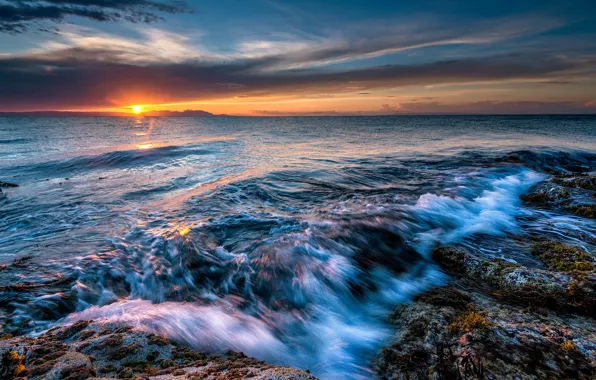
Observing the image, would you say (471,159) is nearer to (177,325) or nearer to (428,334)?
(428,334)

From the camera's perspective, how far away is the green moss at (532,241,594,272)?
543cm

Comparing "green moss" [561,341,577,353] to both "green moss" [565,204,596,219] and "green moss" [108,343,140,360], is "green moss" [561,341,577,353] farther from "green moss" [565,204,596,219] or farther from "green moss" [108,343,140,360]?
"green moss" [565,204,596,219]

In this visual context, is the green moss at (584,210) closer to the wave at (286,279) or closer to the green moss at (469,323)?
the wave at (286,279)

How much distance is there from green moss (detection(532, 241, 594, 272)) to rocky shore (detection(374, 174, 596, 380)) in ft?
0.05

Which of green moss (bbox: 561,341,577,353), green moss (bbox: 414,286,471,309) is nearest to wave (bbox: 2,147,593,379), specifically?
green moss (bbox: 414,286,471,309)

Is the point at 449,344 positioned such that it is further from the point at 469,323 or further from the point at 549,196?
the point at 549,196

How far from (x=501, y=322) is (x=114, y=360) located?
4.69 m

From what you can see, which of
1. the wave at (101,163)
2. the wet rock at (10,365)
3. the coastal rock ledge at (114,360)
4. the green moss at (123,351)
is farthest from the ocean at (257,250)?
the wave at (101,163)

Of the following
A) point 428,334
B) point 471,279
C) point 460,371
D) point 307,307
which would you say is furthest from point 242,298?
point 471,279

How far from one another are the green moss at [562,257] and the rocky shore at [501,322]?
0.05 feet

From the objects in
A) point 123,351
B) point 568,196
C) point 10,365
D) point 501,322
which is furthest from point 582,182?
point 10,365

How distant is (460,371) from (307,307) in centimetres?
273

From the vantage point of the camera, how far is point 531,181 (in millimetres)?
14203

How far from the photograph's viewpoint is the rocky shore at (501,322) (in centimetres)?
319
